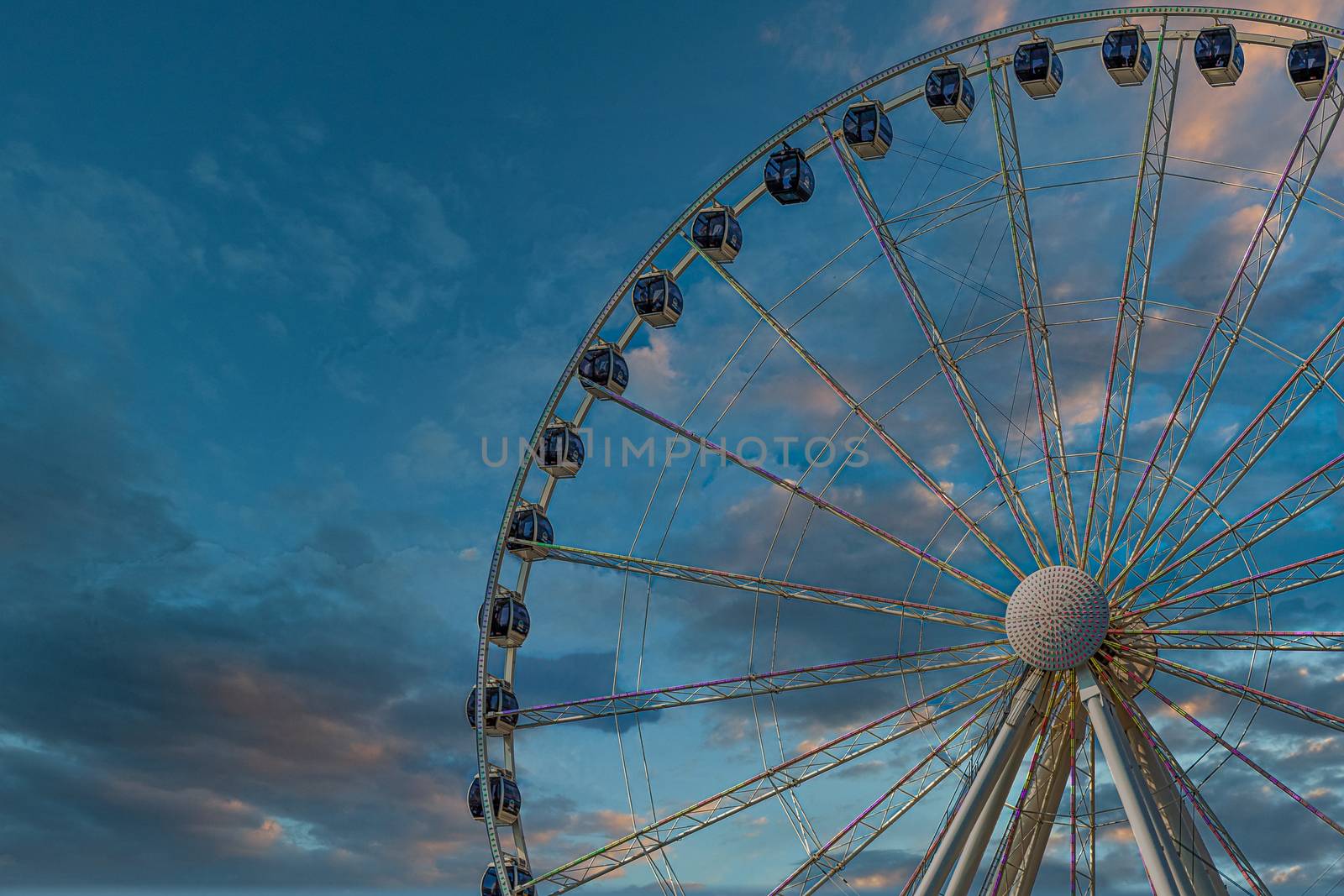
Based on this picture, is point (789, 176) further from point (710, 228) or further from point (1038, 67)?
point (1038, 67)

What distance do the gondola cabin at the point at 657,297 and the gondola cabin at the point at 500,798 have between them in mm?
9856

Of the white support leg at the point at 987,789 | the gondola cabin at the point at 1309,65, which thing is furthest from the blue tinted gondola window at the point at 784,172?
the white support leg at the point at 987,789

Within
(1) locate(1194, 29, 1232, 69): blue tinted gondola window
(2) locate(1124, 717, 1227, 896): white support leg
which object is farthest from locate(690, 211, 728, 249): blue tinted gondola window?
(2) locate(1124, 717, 1227, 896): white support leg

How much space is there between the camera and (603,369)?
101ft

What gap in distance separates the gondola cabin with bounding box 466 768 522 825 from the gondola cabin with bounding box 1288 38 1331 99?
65.5 ft

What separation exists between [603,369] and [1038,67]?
10.5m

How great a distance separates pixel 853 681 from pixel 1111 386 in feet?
23.1

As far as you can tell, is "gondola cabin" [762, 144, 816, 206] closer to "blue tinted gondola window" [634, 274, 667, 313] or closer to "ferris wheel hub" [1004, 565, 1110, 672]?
"blue tinted gondola window" [634, 274, 667, 313]

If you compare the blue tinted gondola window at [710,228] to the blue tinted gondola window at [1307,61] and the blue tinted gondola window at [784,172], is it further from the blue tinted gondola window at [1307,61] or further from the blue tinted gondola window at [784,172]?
the blue tinted gondola window at [1307,61]

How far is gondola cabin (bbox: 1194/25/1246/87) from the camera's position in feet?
90.4

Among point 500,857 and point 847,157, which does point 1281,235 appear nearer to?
point 847,157

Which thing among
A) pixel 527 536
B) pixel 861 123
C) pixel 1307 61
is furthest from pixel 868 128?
pixel 527 536

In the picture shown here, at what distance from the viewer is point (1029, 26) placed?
2805 cm

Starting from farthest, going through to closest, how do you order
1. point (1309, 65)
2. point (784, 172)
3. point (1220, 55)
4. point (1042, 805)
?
point (784, 172) → point (1220, 55) → point (1309, 65) → point (1042, 805)
